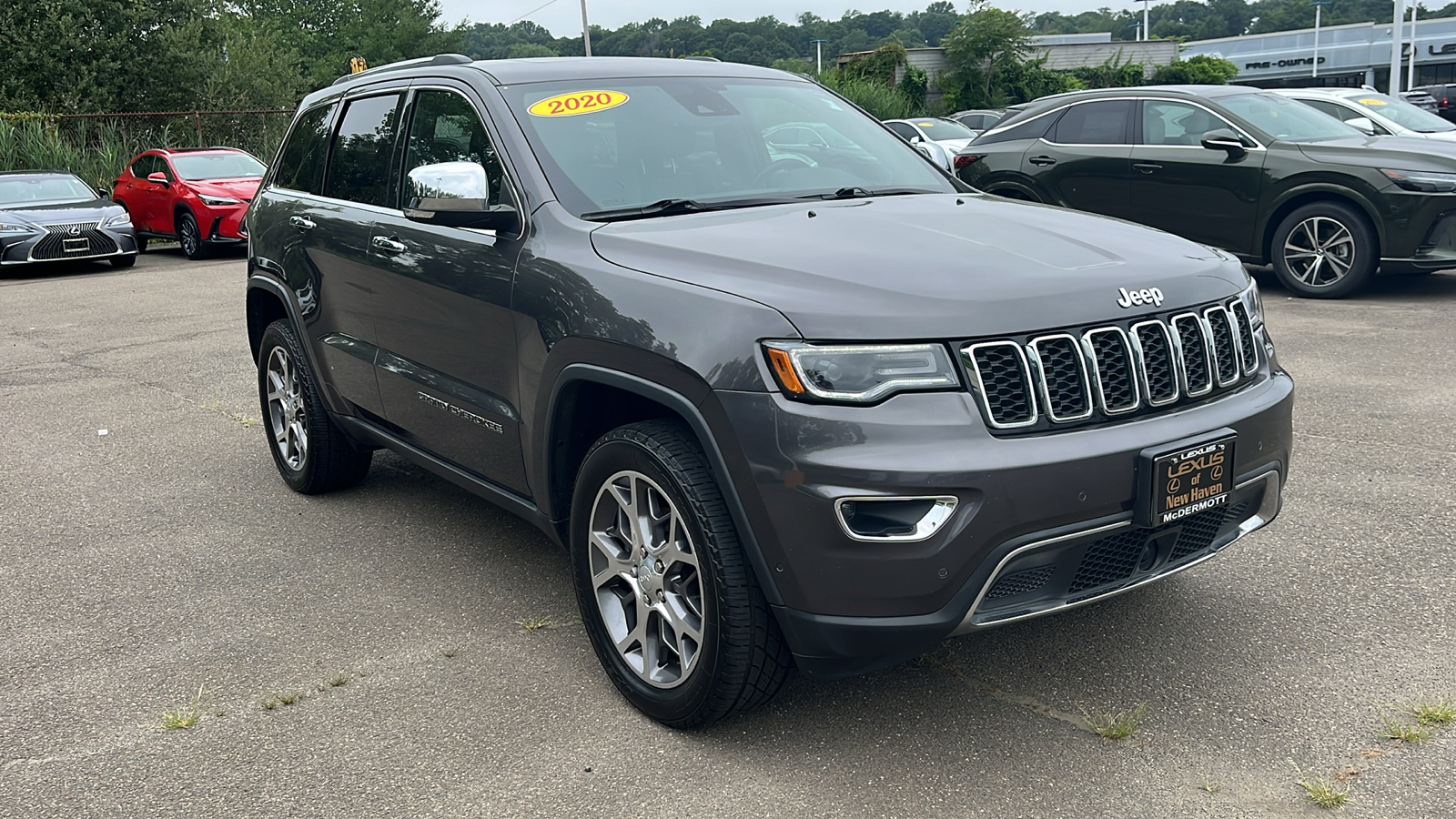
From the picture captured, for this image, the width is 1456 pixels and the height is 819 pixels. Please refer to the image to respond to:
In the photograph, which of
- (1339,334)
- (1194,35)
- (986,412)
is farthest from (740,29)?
(986,412)

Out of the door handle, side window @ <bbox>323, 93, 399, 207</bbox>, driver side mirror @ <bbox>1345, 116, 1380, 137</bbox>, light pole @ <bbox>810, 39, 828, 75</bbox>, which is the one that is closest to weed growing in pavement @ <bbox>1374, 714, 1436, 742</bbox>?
the door handle

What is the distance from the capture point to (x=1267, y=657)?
352 cm

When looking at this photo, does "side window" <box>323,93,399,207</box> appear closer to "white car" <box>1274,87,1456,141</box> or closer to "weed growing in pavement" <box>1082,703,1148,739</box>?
"weed growing in pavement" <box>1082,703,1148,739</box>

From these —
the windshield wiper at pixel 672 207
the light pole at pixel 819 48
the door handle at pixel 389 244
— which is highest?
the light pole at pixel 819 48

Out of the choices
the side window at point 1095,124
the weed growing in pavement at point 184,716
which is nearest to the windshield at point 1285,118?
the side window at point 1095,124

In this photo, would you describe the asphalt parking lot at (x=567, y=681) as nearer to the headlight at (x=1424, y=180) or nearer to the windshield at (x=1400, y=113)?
the headlight at (x=1424, y=180)

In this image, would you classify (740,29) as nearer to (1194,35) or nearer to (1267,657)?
(1194,35)

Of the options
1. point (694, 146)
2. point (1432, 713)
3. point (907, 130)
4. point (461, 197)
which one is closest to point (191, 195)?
point (907, 130)

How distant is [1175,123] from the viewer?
10125 mm

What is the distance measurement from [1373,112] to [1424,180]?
13.6ft

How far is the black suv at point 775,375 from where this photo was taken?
2.74 meters

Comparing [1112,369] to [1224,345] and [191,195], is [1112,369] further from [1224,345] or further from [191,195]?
[191,195]

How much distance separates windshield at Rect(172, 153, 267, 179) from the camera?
706 inches

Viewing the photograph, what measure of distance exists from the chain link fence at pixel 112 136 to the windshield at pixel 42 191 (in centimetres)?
544
